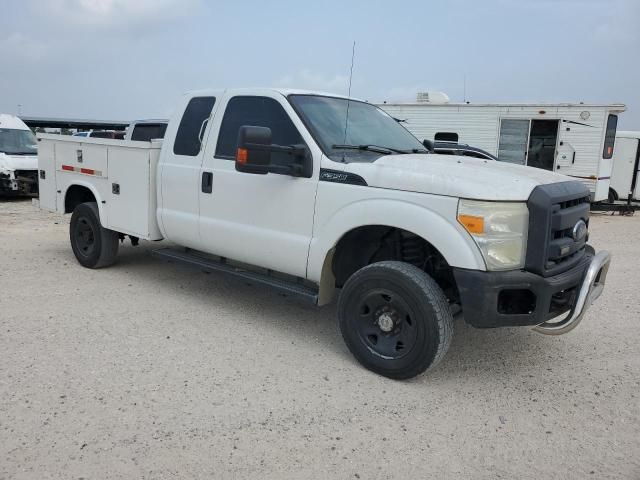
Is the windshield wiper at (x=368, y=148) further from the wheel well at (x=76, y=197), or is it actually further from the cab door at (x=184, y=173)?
the wheel well at (x=76, y=197)

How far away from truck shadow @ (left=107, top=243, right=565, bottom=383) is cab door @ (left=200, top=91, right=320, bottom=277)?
0.35 meters

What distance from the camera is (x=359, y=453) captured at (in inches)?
120

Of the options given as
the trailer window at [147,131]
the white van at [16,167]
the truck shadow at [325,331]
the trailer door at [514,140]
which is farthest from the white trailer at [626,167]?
the white van at [16,167]

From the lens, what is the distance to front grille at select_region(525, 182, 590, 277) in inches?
137

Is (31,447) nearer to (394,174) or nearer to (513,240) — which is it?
(394,174)

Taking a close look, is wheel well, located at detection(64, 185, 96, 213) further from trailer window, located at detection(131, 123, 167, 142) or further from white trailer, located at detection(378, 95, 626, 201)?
white trailer, located at detection(378, 95, 626, 201)

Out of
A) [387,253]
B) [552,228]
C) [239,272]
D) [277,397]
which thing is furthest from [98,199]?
[552,228]

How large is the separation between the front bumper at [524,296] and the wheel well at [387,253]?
1.83 feet

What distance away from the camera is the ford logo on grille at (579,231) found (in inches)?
153

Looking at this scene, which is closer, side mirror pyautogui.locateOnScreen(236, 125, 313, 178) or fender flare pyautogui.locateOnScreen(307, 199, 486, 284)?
fender flare pyautogui.locateOnScreen(307, 199, 486, 284)

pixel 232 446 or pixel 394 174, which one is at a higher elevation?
pixel 394 174

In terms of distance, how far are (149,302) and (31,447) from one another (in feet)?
8.55

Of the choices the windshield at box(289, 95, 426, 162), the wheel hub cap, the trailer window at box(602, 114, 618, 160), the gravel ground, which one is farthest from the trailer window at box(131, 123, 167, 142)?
the trailer window at box(602, 114, 618, 160)

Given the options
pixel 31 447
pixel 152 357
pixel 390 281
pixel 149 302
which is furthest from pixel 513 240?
pixel 149 302
